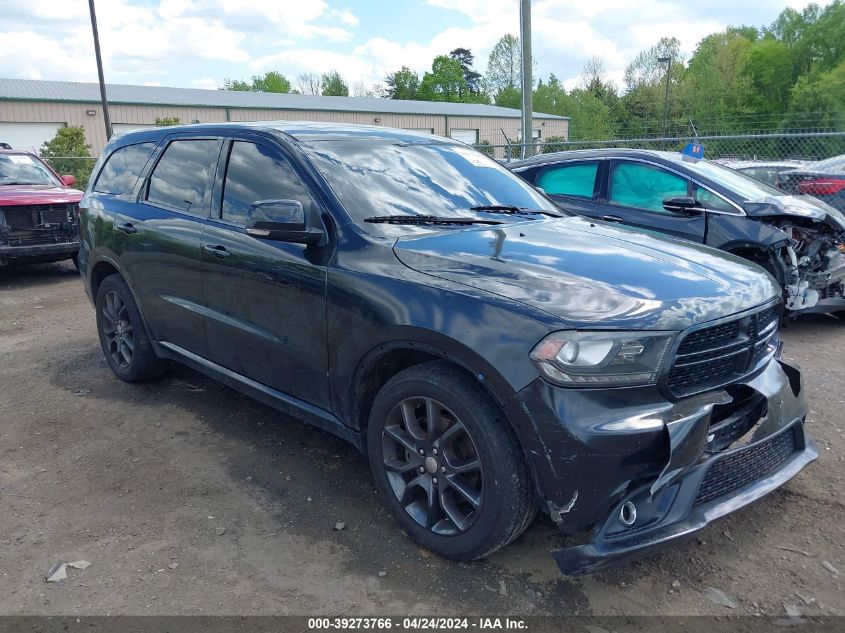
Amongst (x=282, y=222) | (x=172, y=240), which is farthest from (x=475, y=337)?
(x=172, y=240)

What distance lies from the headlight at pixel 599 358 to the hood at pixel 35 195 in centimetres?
933

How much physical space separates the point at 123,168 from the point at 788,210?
5.49 m

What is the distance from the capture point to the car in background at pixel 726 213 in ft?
20.1

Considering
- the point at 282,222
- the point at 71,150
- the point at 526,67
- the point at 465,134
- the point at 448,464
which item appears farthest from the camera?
the point at 465,134

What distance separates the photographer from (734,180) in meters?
6.68

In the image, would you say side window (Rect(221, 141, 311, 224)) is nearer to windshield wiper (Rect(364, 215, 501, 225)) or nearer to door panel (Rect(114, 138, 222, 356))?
door panel (Rect(114, 138, 222, 356))

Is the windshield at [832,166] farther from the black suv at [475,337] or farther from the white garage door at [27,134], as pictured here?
the white garage door at [27,134]

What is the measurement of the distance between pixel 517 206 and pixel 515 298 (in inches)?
58.9

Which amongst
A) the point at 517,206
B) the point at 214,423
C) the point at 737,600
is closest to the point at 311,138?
the point at 517,206

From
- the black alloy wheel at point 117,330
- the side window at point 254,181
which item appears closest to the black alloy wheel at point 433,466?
the side window at point 254,181

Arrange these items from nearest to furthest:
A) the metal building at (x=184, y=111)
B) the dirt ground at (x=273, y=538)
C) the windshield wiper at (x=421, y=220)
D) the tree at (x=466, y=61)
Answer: the dirt ground at (x=273, y=538) < the windshield wiper at (x=421, y=220) < the metal building at (x=184, y=111) < the tree at (x=466, y=61)

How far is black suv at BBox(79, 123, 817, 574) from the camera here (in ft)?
8.08

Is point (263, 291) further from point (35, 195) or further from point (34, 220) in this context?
point (35, 195)

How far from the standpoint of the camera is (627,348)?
246 centimetres
